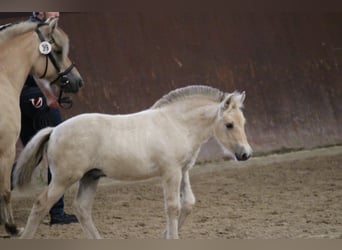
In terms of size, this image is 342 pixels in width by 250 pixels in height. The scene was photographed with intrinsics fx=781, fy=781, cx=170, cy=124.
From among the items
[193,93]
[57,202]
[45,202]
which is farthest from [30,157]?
[193,93]

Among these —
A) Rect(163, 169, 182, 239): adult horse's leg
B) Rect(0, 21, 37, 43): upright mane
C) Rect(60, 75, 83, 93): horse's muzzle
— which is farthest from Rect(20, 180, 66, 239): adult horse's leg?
Rect(0, 21, 37, 43): upright mane

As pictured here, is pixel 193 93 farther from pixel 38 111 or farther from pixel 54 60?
pixel 38 111

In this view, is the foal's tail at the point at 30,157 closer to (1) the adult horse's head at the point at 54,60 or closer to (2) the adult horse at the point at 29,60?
(2) the adult horse at the point at 29,60

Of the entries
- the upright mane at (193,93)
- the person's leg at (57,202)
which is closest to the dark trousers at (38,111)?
the person's leg at (57,202)

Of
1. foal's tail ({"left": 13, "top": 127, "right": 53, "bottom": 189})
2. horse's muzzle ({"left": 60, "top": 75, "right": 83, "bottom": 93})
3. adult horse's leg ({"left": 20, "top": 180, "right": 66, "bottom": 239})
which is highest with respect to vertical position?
horse's muzzle ({"left": 60, "top": 75, "right": 83, "bottom": 93})

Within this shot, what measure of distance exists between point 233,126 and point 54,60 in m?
1.05

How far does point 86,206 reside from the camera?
379cm

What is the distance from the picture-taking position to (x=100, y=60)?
18.3 ft

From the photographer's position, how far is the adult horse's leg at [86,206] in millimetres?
3781

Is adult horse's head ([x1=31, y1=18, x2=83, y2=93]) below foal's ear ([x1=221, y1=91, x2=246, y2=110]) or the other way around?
the other way around

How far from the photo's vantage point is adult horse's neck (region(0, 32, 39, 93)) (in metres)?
4.14

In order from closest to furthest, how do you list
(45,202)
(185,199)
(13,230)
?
1. (45,202)
2. (185,199)
3. (13,230)

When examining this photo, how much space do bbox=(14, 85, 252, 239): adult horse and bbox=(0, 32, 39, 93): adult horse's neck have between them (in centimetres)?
49

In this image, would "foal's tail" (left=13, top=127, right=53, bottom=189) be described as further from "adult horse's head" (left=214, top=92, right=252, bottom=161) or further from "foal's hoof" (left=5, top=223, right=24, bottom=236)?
"adult horse's head" (left=214, top=92, right=252, bottom=161)
